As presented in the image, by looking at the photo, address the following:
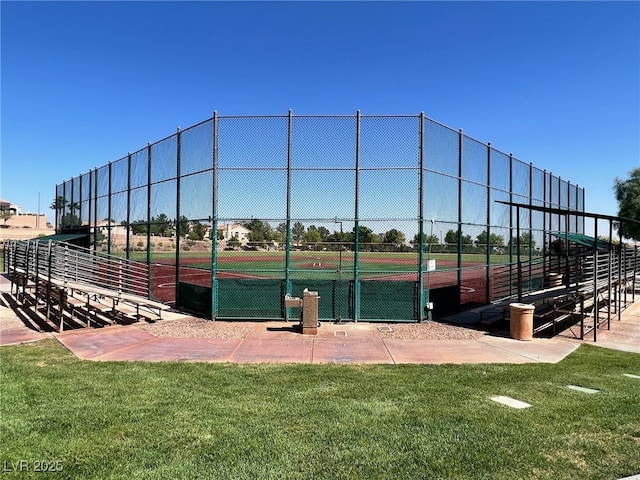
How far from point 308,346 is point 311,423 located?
4.12m

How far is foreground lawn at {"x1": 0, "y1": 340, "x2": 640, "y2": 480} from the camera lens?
3689mm

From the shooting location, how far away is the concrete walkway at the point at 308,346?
7.83 m

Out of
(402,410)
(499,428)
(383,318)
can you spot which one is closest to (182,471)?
(402,410)

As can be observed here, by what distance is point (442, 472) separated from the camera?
3615mm

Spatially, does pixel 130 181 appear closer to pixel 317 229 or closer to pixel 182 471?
pixel 317 229

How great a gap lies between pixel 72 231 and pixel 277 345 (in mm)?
21075

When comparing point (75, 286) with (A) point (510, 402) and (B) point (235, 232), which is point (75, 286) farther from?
(A) point (510, 402)

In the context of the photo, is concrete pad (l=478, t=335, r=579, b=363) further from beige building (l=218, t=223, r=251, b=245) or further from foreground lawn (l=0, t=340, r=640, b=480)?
beige building (l=218, t=223, r=251, b=245)

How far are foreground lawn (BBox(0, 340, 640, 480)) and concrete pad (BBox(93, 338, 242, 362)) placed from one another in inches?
25.0

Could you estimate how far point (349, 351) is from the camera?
8375mm

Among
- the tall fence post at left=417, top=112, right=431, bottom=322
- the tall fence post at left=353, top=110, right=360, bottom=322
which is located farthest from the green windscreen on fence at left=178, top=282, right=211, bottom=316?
the tall fence post at left=417, top=112, right=431, bottom=322

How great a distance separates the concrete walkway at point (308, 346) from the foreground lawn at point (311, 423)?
30.4 inches

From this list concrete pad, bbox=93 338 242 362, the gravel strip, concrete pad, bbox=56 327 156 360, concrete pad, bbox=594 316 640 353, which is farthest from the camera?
the gravel strip

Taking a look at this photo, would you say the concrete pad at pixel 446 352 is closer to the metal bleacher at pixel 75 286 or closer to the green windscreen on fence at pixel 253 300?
the green windscreen on fence at pixel 253 300
